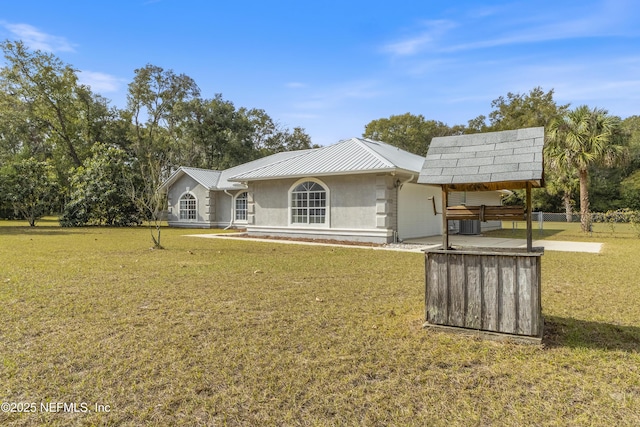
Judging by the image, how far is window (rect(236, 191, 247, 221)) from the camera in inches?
864

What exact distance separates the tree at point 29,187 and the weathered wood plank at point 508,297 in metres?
25.1

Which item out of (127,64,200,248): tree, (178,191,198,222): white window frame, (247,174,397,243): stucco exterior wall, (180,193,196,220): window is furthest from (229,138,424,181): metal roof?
(127,64,200,248): tree

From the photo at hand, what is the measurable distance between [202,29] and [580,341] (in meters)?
12.6

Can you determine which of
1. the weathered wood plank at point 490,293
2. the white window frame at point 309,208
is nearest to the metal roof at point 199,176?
the white window frame at point 309,208

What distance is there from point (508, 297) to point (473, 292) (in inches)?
13.5

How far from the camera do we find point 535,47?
12.4 meters

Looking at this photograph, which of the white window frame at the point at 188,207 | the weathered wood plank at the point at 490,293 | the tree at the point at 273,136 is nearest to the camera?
the weathered wood plank at the point at 490,293

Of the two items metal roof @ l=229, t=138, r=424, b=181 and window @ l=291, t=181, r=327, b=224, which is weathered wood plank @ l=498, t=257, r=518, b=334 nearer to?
metal roof @ l=229, t=138, r=424, b=181

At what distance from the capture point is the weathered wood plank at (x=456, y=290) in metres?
4.16

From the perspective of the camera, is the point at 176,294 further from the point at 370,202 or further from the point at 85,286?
the point at 370,202

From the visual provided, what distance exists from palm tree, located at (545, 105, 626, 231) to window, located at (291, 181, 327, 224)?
12782mm

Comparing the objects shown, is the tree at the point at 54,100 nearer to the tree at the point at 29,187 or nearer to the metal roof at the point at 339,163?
the tree at the point at 29,187

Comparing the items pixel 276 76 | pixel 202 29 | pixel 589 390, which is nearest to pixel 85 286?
pixel 589 390

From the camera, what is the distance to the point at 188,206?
24.1 m
